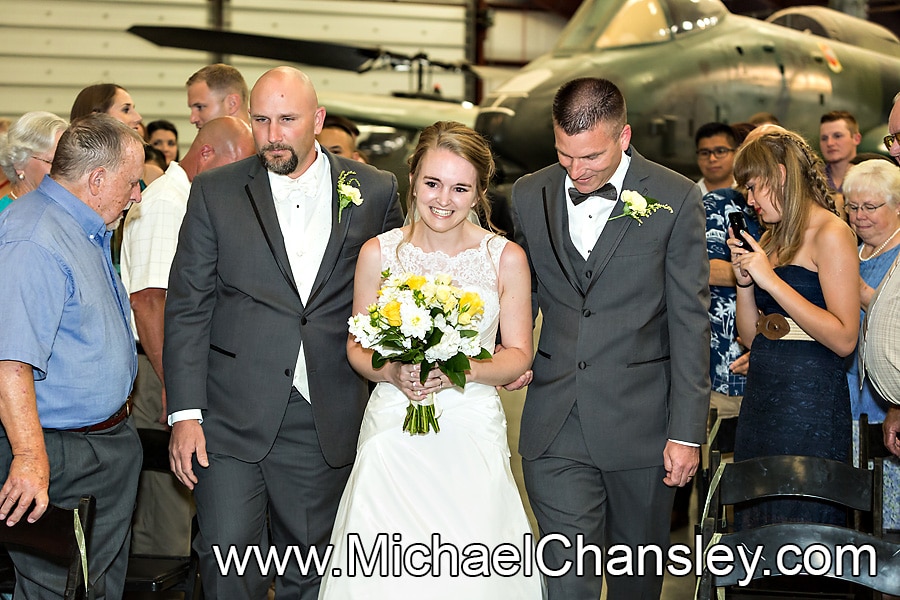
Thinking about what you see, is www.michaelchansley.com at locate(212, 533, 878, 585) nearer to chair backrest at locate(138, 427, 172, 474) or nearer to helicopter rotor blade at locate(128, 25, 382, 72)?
chair backrest at locate(138, 427, 172, 474)

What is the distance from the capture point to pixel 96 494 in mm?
2842

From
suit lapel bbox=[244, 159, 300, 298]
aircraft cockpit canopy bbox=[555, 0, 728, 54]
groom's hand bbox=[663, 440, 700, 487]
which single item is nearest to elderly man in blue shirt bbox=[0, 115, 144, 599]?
suit lapel bbox=[244, 159, 300, 298]

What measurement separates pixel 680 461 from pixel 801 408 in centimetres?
70

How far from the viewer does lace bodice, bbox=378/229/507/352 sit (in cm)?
296

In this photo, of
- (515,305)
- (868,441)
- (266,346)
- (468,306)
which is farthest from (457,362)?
(868,441)

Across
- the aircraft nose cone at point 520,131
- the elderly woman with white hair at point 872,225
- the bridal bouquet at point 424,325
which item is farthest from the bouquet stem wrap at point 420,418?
the aircraft nose cone at point 520,131

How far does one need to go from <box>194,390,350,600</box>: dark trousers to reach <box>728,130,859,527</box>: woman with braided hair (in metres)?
1.46

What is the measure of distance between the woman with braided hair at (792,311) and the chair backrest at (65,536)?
2179mm

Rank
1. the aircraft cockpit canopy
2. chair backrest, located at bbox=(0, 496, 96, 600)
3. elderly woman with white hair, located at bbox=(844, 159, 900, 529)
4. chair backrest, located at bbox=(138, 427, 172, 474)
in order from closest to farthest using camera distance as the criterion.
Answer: chair backrest, located at bbox=(0, 496, 96, 600), chair backrest, located at bbox=(138, 427, 172, 474), elderly woman with white hair, located at bbox=(844, 159, 900, 529), the aircraft cockpit canopy

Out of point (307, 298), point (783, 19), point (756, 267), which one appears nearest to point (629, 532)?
point (756, 267)

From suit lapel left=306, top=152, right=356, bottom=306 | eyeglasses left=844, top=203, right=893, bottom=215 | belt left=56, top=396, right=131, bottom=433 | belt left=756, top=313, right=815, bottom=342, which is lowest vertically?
belt left=56, top=396, right=131, bottom=433

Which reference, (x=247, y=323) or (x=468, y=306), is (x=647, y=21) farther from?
(x=468, y=306)

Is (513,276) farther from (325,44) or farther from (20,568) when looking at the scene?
(325,44)

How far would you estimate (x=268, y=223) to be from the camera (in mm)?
3076
